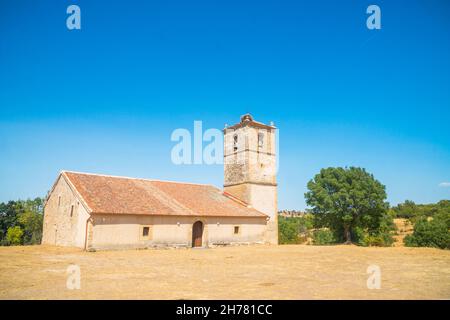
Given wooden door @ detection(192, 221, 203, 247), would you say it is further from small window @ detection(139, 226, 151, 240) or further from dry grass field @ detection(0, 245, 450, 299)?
dry grass field @ detection(0, 245, 450, 299)

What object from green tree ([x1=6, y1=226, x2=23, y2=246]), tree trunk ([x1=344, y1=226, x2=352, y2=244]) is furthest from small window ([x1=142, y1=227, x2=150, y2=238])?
green tree ([x1=6, y1=226, x2=23, y2=246])

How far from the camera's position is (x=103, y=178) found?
86.2ft

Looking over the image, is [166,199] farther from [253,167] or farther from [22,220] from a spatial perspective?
[22,220]

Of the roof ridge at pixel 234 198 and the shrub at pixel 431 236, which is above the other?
the roof ridge at pixel 234 198

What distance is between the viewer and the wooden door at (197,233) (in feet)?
87.7

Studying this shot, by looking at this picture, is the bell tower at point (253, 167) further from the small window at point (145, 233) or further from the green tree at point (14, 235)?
the green tree at point (14, 235)

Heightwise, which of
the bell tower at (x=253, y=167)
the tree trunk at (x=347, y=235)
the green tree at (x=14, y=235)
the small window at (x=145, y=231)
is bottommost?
the green tree at (x=14, y=235)

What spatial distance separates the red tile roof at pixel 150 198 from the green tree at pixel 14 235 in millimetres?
26530

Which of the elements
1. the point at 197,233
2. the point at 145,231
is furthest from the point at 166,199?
the point at 145,231

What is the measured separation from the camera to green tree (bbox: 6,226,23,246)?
44.3 meters

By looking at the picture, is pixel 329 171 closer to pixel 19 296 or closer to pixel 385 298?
pixel 385 298

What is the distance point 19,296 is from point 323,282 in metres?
8.20

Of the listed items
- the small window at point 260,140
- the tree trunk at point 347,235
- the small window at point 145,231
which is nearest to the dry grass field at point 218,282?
the small window at point 145,231

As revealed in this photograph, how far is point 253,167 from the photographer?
108ft
